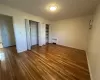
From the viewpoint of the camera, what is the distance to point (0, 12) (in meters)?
2.18

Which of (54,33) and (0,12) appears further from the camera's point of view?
(54,33)

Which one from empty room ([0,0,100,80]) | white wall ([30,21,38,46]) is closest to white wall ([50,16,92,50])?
empty room ([0,0,100,80])

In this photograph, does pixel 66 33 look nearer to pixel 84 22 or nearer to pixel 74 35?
pixel 74 35

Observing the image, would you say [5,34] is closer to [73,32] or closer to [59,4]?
[59,4]

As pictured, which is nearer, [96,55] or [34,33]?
[96,55]

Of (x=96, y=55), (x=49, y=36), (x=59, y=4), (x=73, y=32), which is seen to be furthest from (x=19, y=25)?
→ (x=73, y=32)

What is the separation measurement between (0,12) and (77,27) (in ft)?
14.5

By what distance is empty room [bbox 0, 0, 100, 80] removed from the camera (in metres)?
1.84

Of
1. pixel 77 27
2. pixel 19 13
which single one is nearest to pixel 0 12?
pixel 19 13

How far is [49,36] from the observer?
5.46 m

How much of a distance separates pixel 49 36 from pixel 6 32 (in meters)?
3.67

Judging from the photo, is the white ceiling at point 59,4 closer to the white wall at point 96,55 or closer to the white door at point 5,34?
the white wall at point 96,55

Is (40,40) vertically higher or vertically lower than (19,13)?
lower

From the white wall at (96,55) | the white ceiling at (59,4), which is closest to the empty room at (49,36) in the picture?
the white ceiling at (59,4)
